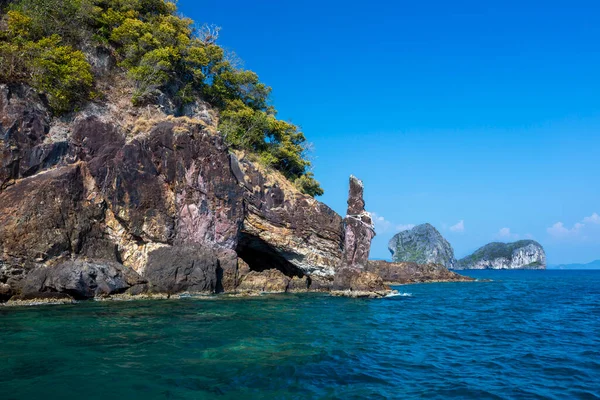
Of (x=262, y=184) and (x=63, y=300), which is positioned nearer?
(x=63, y=300)

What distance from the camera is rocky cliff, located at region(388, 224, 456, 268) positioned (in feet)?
441

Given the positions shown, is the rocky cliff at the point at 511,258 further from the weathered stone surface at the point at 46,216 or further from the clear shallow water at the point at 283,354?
the weathered stone surface at the point at 46,216

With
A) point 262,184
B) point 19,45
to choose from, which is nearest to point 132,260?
point 262,184

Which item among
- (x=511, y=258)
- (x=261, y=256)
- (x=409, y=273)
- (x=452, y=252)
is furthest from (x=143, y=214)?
(x=511, y=258)

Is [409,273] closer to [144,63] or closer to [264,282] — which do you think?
[264,282]

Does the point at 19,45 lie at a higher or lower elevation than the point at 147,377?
higher

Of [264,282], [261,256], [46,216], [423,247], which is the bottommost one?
[264,282]

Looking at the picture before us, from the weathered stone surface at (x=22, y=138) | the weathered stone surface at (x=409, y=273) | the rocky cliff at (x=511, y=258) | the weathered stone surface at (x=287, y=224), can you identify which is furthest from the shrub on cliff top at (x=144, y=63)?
the rocky cliff at (x=511, y=258)

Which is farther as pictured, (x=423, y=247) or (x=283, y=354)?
(x=423, y=247)

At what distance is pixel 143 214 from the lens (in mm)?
28688

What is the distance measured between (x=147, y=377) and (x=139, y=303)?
13669mm

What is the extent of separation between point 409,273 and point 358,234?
32.0 m

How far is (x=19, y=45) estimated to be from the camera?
2944cm

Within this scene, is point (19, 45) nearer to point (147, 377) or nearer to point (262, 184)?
point (262, 184)
